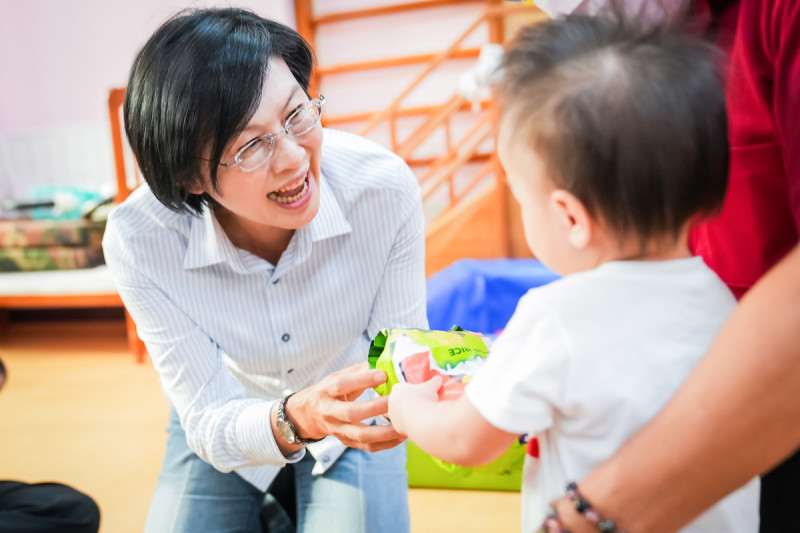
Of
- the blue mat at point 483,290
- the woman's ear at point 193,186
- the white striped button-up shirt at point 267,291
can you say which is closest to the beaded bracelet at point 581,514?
the white striped button-up shirt at point 267,291

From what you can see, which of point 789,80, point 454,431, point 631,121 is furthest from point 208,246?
point 789,80

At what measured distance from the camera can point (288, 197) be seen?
112 centimetres

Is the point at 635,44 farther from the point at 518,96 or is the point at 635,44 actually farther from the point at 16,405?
the point at 16,405

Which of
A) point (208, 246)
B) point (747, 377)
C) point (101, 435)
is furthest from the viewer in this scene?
point (101, 435)

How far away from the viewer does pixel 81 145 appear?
14.5ft

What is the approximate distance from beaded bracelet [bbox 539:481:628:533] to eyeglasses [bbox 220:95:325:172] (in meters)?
0.68

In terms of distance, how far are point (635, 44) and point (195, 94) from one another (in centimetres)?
64

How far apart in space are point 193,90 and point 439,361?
53 cm

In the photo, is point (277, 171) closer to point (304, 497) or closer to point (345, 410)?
point (345, 410)

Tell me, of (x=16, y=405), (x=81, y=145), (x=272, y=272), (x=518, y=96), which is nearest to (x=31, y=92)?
(x=81, y=145)

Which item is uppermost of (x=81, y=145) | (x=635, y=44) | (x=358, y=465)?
(x=635, y=44)

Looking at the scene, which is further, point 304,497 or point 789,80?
point 304,497

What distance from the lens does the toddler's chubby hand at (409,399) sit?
0.75 metres

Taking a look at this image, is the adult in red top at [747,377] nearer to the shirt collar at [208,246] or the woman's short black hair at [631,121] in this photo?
the woman's short black hair at [631,121]
